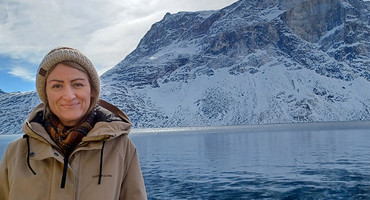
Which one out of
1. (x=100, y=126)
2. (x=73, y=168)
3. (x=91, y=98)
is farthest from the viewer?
(x=91, y=98)

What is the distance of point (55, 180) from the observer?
306 cm

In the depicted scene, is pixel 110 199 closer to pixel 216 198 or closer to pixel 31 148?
pixel 31 148

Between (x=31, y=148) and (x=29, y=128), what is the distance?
188 millimetres

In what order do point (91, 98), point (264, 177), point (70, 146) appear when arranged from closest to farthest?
point (70, 146) → point (91, 98) → point (264, 177)

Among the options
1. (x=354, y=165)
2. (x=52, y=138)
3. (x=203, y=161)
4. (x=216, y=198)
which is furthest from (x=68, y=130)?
(x=203, y=161)

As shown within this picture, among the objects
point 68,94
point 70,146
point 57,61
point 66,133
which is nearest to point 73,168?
point 70,146

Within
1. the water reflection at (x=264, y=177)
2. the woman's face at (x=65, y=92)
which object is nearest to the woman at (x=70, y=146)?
the woman's face at (x=65, y=92)

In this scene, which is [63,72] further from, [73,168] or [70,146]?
[73,168]

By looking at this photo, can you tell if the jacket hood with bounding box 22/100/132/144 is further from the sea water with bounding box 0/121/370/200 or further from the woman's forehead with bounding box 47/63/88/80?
the sea water with bounding box 0/121/370/200

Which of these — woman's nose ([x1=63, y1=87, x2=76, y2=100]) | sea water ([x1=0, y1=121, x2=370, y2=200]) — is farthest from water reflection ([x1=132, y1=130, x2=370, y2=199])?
→ woman's nose ([x1=63, y1=87, x2=76, y2=100])

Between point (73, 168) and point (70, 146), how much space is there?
0.34 m

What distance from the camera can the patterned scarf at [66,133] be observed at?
341 cm

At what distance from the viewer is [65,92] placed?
3.48 meters

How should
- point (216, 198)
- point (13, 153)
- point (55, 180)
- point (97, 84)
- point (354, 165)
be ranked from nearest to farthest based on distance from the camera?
point (55, 180) < point (13, 153) < point (97, 84) < point (216, 198) < point (354, 165)
